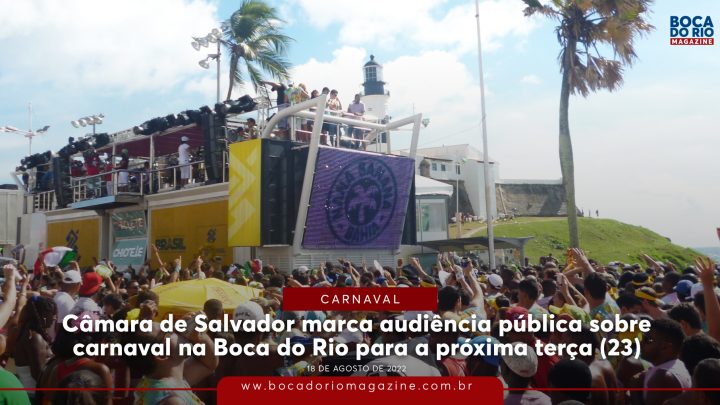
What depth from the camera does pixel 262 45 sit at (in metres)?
24.7

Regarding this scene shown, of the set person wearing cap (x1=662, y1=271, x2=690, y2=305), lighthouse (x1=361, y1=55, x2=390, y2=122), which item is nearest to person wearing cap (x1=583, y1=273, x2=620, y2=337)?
person wearing cap (x1=662, y1=271, x2=690, y2=305)

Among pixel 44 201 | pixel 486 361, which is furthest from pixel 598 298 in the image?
pixel 44 201

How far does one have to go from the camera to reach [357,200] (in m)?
17.0

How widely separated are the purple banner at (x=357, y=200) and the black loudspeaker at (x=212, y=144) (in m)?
3.04

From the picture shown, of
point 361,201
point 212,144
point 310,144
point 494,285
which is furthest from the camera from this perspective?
point 361,201

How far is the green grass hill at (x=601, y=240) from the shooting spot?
38.0 meters

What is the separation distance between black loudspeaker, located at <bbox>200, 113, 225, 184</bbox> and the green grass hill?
24.2 meters

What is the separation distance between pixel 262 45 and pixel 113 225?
9128 millimetres

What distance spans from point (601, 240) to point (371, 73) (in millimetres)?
30385

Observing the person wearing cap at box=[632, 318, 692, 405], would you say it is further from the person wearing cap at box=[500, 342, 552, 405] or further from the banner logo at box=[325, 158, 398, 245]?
the banner logo at box=[325, 158, 398, 245]

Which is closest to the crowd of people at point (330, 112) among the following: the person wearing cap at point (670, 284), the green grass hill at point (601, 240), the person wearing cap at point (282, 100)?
the person wearing cap at point (282, 100)

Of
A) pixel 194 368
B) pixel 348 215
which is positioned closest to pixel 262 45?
pixel 348 215

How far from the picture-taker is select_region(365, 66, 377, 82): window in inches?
2453

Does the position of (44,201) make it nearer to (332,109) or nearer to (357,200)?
(332,109)
